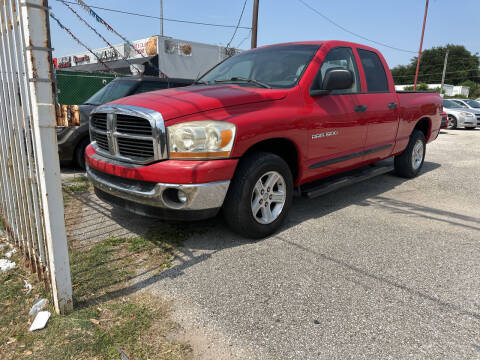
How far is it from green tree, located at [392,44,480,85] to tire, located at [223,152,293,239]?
91.3 meters

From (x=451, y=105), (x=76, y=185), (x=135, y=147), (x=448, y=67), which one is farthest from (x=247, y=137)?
(x=448, y=67)

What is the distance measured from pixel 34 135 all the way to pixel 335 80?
2.81 meters

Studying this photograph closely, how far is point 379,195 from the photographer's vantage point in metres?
5.21

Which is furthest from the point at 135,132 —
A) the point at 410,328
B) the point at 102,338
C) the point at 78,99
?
the point at 78,99

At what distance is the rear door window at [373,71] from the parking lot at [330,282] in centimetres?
162

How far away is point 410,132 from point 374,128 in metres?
1.44

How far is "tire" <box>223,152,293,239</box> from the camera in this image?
10.5 ft

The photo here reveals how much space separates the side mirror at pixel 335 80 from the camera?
3.69 meters

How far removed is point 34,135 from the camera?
86.6 inches

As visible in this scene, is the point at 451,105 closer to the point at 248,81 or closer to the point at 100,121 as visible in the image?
the point at 248,81

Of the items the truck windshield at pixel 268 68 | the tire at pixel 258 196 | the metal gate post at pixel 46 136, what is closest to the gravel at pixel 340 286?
the tire at pixel 258 196

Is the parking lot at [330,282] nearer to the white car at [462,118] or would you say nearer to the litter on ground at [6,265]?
the litter on ground at [6,265]

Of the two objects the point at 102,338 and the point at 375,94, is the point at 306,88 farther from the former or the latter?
the point at 102,338

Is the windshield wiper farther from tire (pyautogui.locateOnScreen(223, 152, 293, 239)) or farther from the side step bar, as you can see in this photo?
the side step bar
